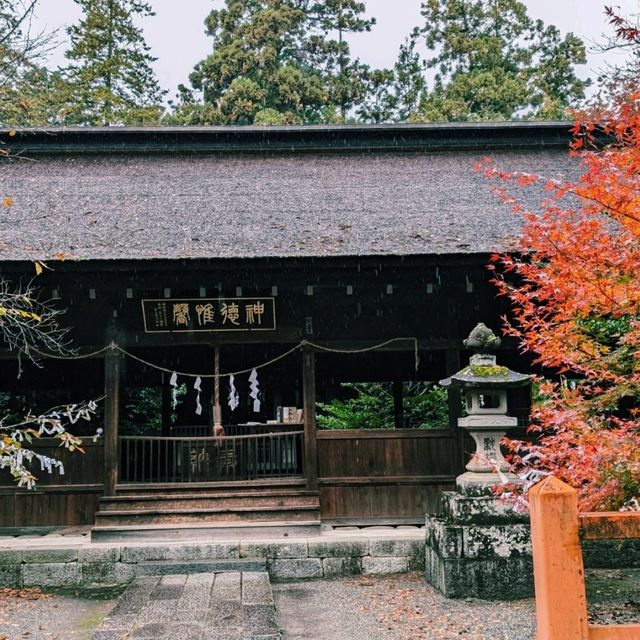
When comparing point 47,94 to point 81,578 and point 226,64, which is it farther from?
point 81,578

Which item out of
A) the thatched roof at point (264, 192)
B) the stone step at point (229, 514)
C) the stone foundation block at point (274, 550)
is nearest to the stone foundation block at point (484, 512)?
the stone foundation block at point (274, 550)

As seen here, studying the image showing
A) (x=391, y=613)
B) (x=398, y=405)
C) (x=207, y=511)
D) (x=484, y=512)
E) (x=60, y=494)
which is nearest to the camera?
(x=391, y=613)

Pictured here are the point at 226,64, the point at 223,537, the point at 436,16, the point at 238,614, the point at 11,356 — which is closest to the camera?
the point at 238,614

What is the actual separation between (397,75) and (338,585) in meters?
29.1

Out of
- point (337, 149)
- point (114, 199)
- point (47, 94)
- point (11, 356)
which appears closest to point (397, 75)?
point (47, 94)

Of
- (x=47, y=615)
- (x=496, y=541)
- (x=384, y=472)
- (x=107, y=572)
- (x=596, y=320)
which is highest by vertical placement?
(x=596, y=320)

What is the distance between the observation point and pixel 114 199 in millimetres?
10984

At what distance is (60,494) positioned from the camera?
363 inches

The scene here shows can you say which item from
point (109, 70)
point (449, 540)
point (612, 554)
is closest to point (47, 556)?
point (449, 540)

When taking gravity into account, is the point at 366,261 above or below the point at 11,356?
above

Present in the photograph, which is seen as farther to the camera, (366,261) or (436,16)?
(436,16)

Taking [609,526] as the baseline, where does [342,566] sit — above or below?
below

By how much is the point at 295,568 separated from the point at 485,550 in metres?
2.45

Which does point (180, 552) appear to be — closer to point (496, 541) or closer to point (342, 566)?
point (342, 566)
